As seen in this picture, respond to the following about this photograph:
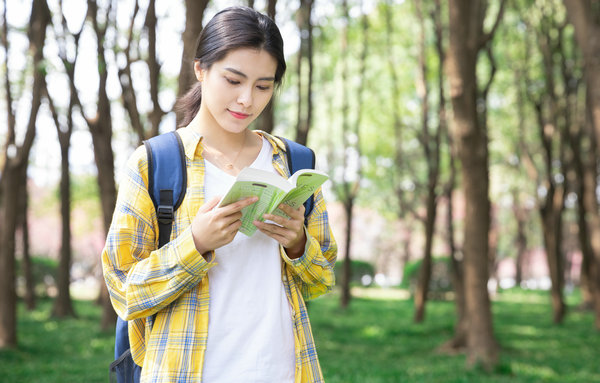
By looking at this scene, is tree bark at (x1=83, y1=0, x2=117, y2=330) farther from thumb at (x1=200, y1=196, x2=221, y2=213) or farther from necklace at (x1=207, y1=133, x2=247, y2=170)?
thumb at (x1=200, y1=196, x2=221, y2=213)

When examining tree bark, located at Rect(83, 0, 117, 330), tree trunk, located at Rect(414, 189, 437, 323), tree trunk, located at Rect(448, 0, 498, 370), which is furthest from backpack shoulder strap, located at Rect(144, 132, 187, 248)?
tree trunk, located at Rect(414, 189, 437, 323)

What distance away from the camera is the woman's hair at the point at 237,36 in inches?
81.0

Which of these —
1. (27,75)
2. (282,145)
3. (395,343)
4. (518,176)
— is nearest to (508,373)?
(395,343)

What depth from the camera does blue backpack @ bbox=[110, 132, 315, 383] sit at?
77.4 inches

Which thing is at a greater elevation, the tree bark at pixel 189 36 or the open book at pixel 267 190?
the tree bark at pixel 189 36

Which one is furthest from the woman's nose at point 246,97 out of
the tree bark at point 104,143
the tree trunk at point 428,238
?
the tree trunk at point 428,238

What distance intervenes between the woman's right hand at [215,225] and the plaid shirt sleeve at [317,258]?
0.77ft

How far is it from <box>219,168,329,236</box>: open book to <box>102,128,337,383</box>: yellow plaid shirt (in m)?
0.14

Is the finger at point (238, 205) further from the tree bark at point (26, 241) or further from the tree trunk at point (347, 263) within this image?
the tree trunk at point (347, 263)

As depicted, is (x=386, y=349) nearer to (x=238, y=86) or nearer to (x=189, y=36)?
(x=189, y=36)

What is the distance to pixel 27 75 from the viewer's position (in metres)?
15.7

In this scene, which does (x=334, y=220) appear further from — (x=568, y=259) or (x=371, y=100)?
(x=371, y=100)

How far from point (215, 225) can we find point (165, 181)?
0.23 meters

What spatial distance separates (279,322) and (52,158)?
24228mm
